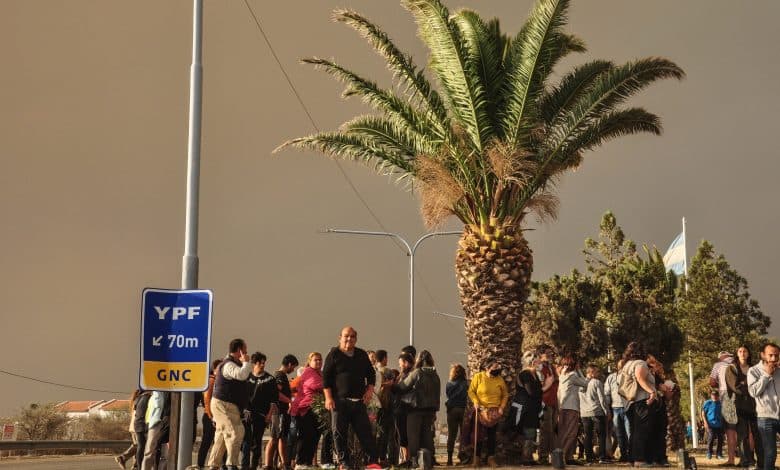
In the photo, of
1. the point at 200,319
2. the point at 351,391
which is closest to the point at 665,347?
the point at 351,391

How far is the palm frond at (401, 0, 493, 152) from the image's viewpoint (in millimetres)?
20125

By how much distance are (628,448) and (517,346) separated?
286 cm

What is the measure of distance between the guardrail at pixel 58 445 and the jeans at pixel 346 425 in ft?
61.6

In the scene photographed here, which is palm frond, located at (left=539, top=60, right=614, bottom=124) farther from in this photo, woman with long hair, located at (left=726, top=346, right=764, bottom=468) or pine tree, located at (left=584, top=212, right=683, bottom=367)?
pine tree, located at (left=584, top=212, right=683, bottom=367)

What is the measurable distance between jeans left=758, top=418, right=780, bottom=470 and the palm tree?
6259mm

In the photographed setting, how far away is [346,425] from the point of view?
1520 cm

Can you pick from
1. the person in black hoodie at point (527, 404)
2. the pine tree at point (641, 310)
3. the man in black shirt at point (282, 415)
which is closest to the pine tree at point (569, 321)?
the pine tree at point (641, 310)

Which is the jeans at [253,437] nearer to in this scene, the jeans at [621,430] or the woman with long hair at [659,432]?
the woman with long hair at [659,432]

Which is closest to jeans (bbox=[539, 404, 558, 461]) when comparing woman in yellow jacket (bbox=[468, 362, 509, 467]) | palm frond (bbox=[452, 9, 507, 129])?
A: woman in yellow jacket (bbox=[468, 362, 509, 467])

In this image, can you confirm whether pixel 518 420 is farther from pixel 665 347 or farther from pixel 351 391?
pixel 665 347

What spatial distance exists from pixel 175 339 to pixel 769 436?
28.3 feet

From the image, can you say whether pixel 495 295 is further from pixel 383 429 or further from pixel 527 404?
pixel 383 429

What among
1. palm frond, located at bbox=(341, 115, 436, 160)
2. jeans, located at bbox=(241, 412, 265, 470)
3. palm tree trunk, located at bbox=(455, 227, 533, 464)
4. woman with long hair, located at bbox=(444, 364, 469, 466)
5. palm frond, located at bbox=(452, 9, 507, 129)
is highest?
palm frond, located at bbox=(452, 9, 507, 129)

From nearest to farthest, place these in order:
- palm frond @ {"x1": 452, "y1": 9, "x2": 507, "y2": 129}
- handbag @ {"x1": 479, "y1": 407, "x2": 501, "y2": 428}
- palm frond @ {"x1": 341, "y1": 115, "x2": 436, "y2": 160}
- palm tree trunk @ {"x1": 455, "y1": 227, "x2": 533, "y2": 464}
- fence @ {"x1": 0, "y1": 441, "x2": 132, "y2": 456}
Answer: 1. handbag @ {"x1": 479, "y1": 407, "x2": 501, "y2": 428}
2. palm tree trunk @ {"x1": 455, "y1": 227, "x2": 533, "y2": 464}
3. palm frond @ {"x1": 452, "y1": 9, "x2": 507, "y2": 129}
4. palm frond @ {"x1": 341, "y1": 115, "x2": 436, "y2": 160}
5. fence @ {"x1": 0, "y1": 441, "x2": 132, "y2": 456}
